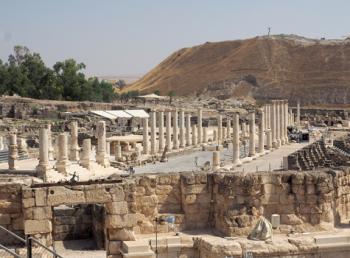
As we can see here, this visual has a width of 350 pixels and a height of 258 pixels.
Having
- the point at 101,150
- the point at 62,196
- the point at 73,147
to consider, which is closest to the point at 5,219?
the point at 62,196

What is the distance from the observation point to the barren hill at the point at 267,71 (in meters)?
117

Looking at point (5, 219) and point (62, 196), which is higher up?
point (62, 196)

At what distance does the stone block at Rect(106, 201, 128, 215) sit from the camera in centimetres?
1312

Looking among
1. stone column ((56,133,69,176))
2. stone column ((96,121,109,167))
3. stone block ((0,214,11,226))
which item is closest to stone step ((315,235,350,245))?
stone block ((0,214,11,226))

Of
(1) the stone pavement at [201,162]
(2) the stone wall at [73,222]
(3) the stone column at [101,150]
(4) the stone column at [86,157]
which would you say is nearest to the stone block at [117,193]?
(2) the stone wall at [73,222]

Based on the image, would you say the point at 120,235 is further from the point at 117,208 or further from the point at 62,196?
the point at 62,196

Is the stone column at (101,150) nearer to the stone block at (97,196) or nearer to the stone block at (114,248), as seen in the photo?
the stone block at (97,196)

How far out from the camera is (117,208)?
43.1 ft

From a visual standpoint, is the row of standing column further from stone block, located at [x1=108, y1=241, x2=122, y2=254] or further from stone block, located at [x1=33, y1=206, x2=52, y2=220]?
stone block, located at [x1=33, y1=206, x2=52, y2=220]

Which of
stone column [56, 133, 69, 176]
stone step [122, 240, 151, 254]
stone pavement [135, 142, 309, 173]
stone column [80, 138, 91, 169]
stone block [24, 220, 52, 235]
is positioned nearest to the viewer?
stone step [122, 240, 151, 254]

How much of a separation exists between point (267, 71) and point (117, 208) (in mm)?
119334

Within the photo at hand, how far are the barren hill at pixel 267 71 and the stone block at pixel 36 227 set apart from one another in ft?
335

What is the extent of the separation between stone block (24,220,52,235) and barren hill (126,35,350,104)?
102204 mm

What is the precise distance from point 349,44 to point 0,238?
400 feet
